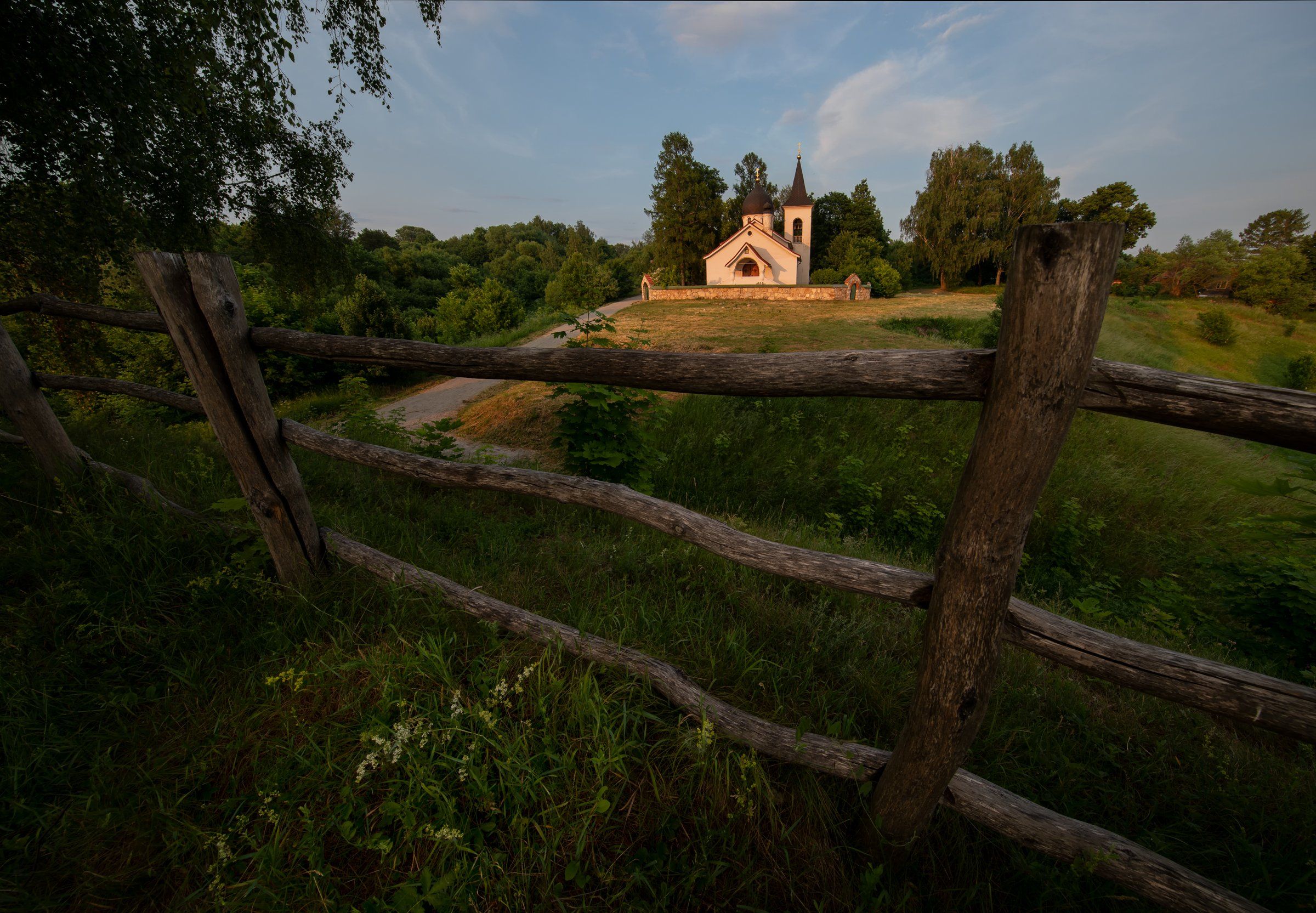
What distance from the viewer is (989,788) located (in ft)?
5.40

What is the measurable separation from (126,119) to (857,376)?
6011 millimetres

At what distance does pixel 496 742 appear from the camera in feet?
5.78

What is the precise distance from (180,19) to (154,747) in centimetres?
574

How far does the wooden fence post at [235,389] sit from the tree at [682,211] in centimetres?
3952

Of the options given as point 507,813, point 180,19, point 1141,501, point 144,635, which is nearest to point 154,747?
point 144,635

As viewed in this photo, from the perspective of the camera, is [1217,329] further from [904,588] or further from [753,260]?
[904,588]

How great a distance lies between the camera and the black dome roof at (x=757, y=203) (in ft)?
138

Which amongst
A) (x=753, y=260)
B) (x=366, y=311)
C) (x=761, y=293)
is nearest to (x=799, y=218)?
(x=753, y=260)

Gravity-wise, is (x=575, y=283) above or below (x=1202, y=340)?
above

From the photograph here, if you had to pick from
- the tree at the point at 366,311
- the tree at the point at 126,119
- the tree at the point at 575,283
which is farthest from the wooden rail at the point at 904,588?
the tree at the point at 575,283

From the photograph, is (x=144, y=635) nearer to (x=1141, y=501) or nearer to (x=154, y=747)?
(x=154, y=747)

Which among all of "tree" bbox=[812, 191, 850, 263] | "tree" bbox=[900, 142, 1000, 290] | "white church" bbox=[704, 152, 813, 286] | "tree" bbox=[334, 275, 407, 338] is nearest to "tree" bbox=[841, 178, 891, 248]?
"tree" bbox=[812, 191, 850, 263]

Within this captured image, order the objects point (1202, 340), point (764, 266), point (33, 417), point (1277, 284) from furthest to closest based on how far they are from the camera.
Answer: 1. point (764, 266)
2. point (1277, 284)
3. point (1202, 340)
4. point (33, 417)

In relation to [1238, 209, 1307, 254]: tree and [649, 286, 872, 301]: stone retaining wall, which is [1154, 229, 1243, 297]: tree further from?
[649, 286, 872, 301]: stone retaining wall
